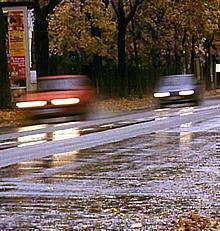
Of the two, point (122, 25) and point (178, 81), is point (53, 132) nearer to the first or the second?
point (178, 81)

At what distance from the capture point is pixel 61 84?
1201 inches

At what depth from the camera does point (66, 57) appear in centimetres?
5675

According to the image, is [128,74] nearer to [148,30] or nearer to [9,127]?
[148,30]

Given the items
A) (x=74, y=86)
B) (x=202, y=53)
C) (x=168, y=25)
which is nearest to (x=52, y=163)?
(x=74, y=86)

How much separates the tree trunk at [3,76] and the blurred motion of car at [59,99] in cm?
423

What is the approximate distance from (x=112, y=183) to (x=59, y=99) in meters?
16.2

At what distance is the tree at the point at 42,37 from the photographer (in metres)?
43.1

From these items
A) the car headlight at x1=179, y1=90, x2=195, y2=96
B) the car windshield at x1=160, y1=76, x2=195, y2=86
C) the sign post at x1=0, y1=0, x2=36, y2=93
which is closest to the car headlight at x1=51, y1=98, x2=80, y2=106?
the sign post at x1=0, y1=0, x2=36, y2=93

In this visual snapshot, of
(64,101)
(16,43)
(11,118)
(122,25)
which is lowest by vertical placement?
(11,118)

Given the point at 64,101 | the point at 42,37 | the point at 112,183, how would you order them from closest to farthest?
the point at 112,183 → the point at 64,101 → the point at 42,37

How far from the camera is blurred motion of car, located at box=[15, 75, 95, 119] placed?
29.4 meters

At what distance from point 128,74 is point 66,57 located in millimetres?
4373

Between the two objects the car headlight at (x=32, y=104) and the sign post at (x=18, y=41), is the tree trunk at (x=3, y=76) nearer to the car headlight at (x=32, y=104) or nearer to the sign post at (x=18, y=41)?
the sign post at (x=18, y=41)

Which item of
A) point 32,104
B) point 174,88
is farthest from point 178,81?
point 32,104
